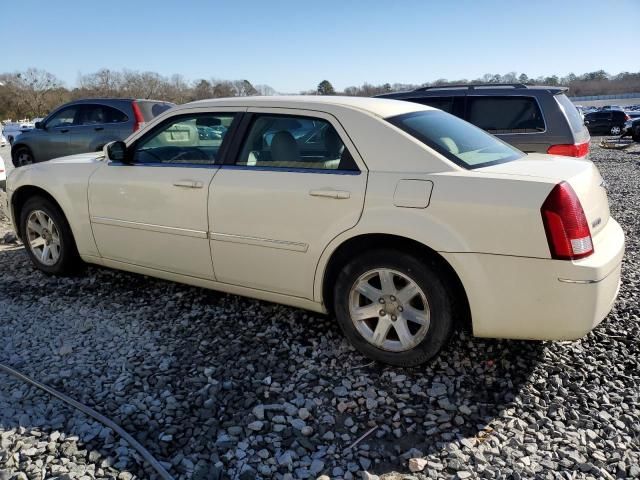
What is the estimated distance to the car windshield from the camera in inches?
124

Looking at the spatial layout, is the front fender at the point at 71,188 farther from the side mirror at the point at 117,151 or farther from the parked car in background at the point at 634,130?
the parked car in background at the point at 634,130

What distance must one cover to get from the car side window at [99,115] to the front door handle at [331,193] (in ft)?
25.3

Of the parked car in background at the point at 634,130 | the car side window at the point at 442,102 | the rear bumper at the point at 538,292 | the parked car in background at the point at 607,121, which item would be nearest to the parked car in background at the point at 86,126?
the car side window at the point at 442,102

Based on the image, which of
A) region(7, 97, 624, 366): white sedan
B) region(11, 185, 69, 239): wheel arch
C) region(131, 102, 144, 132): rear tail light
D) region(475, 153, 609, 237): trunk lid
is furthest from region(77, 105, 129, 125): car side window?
region(475, 153, 609, 237): trunk lid

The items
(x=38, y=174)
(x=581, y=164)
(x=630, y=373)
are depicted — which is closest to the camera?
(x=630, y=373)

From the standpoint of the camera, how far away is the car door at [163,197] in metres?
3.75

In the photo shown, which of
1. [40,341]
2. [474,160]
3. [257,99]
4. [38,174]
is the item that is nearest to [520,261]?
[474,160]

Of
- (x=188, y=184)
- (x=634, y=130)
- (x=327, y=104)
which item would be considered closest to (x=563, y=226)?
(x=327, y=104)

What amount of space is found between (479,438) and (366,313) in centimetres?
96

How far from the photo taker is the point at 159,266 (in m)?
→ 4.06

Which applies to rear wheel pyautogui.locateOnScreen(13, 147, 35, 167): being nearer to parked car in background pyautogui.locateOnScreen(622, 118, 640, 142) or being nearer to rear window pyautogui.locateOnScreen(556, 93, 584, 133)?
rear window pyautogui.locateOnScreen(556, 93, 584, 133)

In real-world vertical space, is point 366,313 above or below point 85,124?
below

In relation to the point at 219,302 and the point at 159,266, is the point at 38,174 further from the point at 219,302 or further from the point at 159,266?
the point at 219,302

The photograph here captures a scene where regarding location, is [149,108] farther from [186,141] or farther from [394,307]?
[394,307]
